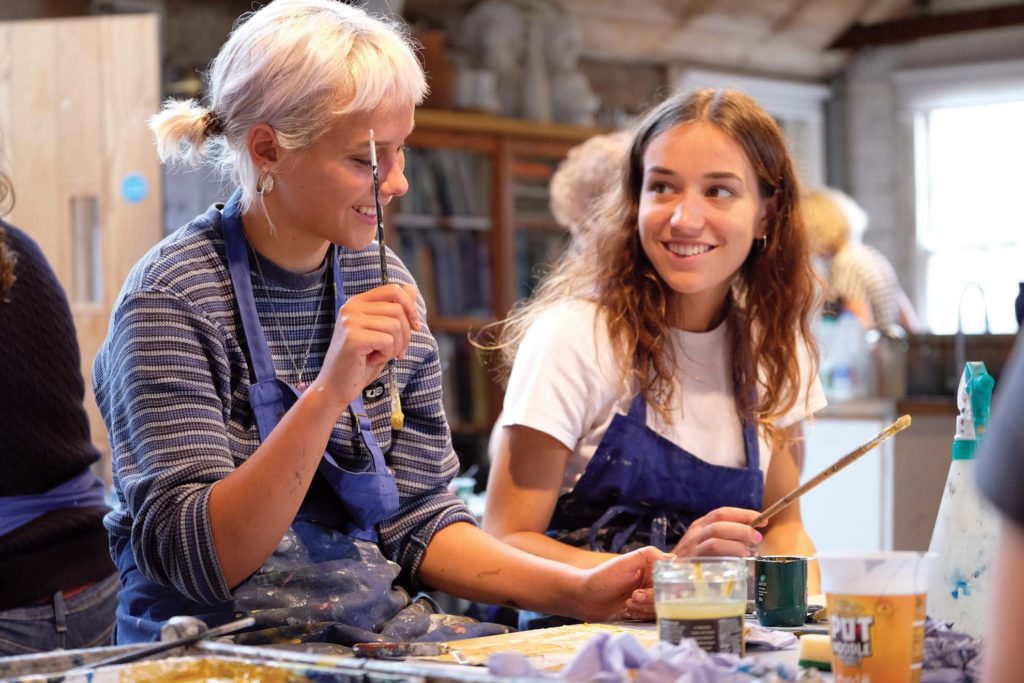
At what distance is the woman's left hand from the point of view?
5.43 ft

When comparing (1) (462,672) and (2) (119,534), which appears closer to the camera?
(1) (462,672)

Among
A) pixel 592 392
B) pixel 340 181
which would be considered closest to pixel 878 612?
pixel 340 181

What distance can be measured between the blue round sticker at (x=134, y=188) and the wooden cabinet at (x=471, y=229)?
186 centimetres

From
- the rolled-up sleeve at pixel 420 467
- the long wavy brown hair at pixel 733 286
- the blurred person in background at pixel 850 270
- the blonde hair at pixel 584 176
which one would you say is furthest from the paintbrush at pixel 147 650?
the blurred person in background at pixel 850 270

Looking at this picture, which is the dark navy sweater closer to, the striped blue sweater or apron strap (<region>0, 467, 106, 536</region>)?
apron strap (<region>0, 467, 106, 536</region>)

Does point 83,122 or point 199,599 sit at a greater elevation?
point 83,122

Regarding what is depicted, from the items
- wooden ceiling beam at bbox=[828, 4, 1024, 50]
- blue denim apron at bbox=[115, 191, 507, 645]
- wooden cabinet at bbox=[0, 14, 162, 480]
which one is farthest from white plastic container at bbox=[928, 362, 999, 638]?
wooden ceiling beam at bbox=[828, 4, 1024, 50]

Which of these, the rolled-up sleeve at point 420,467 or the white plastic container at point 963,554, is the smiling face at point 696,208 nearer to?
the rolled-up sleeve at point 420,467

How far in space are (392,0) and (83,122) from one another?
185cm

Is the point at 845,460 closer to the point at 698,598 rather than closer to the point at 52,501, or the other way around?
the point at 698,598

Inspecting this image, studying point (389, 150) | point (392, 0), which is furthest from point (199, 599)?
point (392, 0)

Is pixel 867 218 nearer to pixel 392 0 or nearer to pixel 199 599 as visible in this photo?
pixel 392 0

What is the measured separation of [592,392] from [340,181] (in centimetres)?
61

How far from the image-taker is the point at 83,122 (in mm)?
4156
